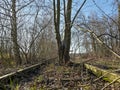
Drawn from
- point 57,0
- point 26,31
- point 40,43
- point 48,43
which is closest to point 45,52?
point 48,43

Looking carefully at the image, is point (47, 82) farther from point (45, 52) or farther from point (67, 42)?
point (45, 52)

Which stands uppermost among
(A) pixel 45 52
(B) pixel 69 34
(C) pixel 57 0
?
(C) pixel 57 0

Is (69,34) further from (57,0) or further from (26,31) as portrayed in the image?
(26,31)

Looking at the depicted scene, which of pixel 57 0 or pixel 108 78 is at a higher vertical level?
pixel 57 0

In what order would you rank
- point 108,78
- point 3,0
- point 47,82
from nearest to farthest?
1. point 108,78
2. point 47,82
3. point 3,0

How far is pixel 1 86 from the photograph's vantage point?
4.91 m

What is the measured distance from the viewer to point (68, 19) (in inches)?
405

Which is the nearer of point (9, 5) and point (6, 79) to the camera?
point (6, 79)

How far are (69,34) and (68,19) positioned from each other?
26.1 inches

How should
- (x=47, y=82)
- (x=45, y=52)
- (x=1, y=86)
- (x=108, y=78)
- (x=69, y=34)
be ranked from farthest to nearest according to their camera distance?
(x=45, y=52) < (x=69, y=34) < (x=47, y=82) < (x=108, y=78) < (x=1, y=86)

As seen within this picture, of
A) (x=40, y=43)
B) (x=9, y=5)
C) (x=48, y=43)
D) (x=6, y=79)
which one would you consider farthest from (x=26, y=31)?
(x=6, y=79)

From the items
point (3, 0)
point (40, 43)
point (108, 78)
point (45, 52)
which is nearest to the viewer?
point (108, 78)

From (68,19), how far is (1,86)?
5949 mm

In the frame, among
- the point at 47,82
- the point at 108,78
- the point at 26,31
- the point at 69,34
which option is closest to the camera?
the point at 108,78
